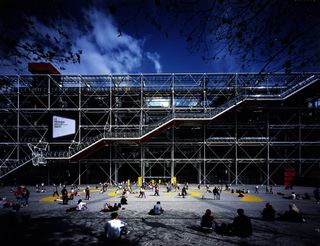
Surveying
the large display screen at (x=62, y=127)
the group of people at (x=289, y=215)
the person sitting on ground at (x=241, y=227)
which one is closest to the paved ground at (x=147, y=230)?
the person sitting on ground at (x=241, y=227)

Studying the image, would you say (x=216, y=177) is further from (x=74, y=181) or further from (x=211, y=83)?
(x=74, y=181)

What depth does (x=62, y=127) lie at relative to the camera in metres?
27.5

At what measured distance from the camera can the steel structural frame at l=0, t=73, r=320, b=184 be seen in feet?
92.6

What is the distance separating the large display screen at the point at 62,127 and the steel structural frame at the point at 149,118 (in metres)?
0.96

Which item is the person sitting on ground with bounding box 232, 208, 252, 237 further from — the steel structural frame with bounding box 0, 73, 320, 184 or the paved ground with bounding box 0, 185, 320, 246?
the steel structural frame with bounding box 0, 73, 320, 184

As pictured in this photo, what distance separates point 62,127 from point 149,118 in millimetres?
11348

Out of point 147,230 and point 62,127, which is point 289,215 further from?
point 62,127

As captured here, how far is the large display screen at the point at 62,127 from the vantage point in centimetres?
2739

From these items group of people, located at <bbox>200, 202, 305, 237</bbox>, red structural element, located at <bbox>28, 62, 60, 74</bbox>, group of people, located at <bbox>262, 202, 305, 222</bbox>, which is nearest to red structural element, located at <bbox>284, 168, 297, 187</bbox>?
group of people, located at <bbox>262, 202, 305, 222</bbox>

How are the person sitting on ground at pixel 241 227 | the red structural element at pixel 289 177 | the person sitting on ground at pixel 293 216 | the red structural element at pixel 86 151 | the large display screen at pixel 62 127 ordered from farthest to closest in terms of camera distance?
the large display screen at pixel 62 127, the red structural element at pixel 289 177, the red structural element at pixel 86 151, the person sitting on ground at pixel 293 216, the person sitting on ground at pixel 241 227

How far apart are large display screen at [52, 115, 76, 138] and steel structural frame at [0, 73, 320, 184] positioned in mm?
959

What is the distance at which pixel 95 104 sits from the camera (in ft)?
103

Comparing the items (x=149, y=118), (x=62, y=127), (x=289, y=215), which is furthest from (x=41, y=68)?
(x=289, y=215)

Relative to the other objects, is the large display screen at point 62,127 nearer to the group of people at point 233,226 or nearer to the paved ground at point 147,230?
the paved ground at point 147,230
